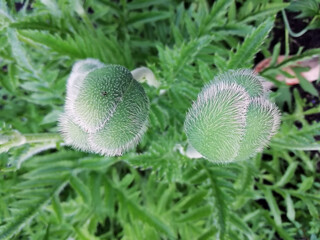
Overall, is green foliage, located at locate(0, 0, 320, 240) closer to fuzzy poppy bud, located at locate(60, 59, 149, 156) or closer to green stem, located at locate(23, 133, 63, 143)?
green stem, located at locate(23, 133, 63, 143)

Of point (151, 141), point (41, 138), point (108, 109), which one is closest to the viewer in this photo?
point (108, 109)

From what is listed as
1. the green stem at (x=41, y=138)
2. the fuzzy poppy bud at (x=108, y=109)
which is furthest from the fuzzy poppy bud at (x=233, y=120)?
the green stem at (x=41, y=138)

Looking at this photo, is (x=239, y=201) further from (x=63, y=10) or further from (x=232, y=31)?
(x=63, y=10)

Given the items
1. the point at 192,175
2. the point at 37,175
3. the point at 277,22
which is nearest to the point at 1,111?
the point at 37,175

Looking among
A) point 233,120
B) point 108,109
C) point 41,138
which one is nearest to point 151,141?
point 41,138

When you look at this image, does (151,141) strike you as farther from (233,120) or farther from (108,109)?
(233,120)
